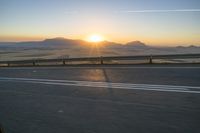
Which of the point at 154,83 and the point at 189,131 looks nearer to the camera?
the point at 189,131

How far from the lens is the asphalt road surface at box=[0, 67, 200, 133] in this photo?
662 cm

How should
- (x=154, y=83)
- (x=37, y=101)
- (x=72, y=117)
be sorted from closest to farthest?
(x=72, y=117) < (x=37, y=101) < (x=154, y=83)

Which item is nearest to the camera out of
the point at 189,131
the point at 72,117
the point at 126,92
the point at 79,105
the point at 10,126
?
the point at 189,131

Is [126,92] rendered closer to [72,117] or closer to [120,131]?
[72,117]

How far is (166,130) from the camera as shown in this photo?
243 inches

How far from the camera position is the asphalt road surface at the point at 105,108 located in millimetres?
6625

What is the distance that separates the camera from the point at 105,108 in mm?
8398

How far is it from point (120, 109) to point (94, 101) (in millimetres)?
1538

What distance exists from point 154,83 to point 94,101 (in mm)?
4470

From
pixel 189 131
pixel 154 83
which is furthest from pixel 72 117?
pixel 154 83

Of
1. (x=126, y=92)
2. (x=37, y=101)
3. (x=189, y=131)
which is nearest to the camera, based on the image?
(x=189, y=131)

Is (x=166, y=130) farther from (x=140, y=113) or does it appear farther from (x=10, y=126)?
(x=10, y=126)

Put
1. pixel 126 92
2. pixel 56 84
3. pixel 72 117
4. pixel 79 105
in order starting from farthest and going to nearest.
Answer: pixel 56 84 → pixel 126 92 → pixel 79 105 → pixel 72 117

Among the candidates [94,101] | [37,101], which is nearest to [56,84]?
[37,101]
